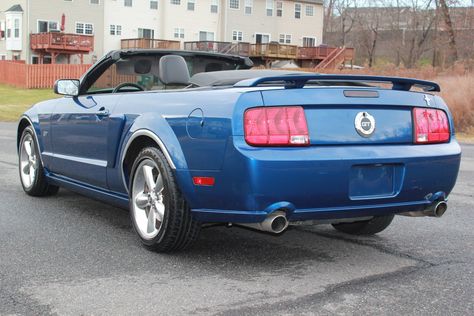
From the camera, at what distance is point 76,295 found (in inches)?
149

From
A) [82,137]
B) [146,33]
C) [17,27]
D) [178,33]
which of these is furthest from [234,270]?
[178,33]

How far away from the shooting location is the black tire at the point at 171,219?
Answer: 4379mm

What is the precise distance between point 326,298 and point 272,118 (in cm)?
112

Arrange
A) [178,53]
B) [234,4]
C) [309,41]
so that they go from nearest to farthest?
[178,53] → [234,4] → [309,41]

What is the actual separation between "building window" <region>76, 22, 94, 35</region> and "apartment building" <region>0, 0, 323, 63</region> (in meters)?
0.08

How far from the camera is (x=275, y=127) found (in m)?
3.97

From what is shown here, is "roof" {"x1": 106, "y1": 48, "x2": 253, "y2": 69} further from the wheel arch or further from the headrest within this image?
the wheel arch

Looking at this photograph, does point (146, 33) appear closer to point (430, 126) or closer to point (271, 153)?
point (430, 126)

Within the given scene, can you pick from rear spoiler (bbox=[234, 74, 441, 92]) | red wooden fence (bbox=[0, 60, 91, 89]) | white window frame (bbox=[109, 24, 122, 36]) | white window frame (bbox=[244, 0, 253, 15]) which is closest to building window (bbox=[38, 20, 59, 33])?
white window frame (bbox=[109, 24, 122, 36])

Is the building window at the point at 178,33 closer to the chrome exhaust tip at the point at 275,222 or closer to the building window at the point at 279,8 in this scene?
the building window at the point at 279,8

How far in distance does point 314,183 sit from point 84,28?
48089 millimetres

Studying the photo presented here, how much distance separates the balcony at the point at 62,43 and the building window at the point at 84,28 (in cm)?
223

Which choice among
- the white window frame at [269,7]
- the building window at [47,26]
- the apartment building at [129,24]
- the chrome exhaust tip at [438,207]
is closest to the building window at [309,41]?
the apartment building at [129,24]

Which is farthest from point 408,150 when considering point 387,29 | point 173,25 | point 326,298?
point 387,29
